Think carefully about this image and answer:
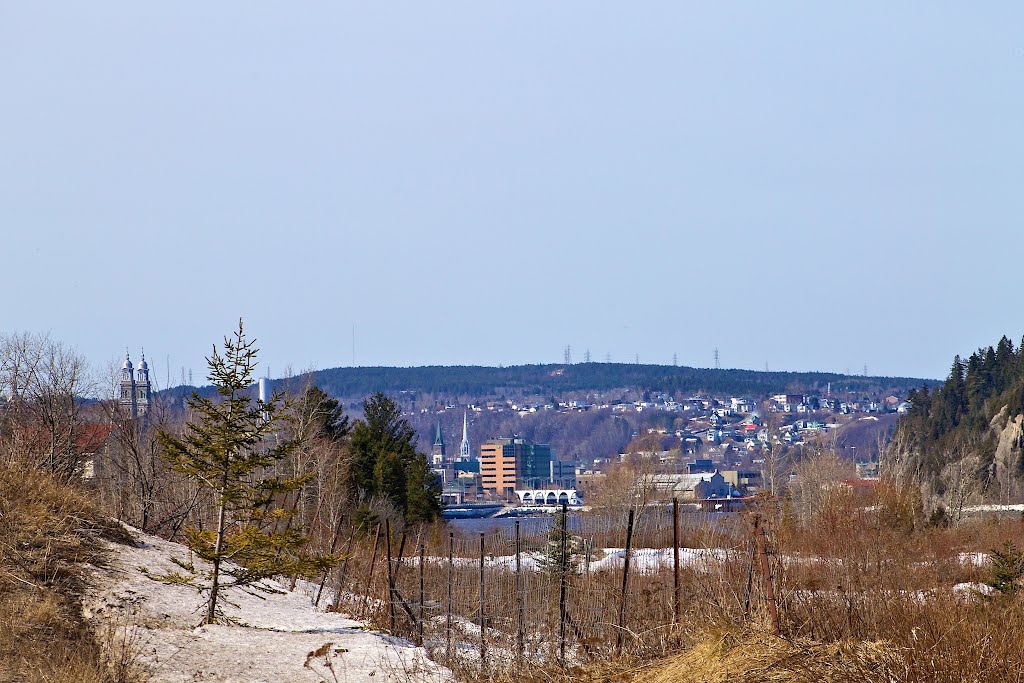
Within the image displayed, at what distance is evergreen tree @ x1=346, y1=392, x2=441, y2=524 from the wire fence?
529 inches

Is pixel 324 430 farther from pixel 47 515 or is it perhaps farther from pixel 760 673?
pixel 760 673

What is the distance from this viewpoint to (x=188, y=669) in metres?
16.2

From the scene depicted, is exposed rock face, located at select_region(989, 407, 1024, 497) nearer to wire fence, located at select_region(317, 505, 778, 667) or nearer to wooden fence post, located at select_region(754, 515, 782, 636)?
wire fence, located at select_region(317, 505, 778, 667)

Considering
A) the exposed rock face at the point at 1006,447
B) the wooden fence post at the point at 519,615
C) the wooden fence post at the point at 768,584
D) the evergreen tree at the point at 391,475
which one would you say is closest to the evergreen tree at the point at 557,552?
the wooden fence post at the point at 519,615

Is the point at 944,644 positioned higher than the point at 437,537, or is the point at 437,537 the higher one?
the point at 944,644

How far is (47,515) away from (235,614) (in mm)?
3902

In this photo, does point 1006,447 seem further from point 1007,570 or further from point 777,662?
point 777,662

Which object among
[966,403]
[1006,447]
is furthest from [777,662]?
[966,403]

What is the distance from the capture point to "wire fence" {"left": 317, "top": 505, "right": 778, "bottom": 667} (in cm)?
1580

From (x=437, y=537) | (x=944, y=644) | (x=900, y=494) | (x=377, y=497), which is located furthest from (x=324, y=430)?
(x=944, y=644)

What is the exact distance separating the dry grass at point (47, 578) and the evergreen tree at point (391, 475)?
128 ft

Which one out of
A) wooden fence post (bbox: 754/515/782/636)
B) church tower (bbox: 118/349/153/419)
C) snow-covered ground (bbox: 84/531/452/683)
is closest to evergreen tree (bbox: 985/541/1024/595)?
wooden fence post (bbox: 754/515/782/636)

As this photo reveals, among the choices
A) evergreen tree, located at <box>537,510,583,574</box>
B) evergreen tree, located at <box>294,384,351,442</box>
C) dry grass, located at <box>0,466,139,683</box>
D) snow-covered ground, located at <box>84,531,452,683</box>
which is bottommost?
evergreen tree, located at <box>537,510,583,574</box>

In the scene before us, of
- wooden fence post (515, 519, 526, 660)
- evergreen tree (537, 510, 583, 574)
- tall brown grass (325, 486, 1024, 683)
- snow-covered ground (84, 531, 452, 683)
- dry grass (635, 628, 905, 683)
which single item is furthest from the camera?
evergreen tree (537, 510, 583, 574)
